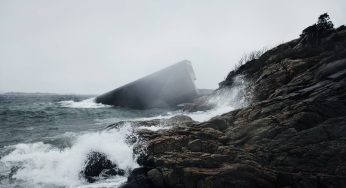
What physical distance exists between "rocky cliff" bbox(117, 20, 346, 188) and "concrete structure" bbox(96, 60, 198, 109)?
3656cm

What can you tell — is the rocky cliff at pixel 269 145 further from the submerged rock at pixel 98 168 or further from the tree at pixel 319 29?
the tree at pixel 319 29

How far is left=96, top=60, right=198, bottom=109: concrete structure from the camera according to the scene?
177 feet

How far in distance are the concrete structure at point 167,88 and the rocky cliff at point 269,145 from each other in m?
36.6

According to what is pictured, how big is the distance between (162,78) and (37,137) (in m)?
32.4

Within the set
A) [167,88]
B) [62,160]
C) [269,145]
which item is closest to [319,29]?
[269,145]

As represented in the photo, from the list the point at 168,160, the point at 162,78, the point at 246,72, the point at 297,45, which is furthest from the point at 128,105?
the point at 168,160

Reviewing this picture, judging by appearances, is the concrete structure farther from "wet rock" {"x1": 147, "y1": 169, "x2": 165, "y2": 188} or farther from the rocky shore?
"wet rock" {"x1": 147, "y1": 169, "x2": 165, "y2": 188}

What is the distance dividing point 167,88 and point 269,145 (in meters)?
41.4

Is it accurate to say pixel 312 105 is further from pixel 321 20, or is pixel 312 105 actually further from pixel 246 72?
pixel 246 72

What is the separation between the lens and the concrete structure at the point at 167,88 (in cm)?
5384

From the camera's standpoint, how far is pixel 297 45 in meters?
23.9

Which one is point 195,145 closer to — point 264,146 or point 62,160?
point 264,146

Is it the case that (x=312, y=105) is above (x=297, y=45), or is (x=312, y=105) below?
below

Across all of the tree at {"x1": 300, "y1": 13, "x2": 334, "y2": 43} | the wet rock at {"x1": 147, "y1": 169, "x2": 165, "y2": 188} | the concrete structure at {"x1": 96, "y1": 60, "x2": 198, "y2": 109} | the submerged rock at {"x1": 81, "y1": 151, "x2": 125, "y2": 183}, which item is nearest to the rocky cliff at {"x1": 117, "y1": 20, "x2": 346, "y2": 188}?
the wet rock at {"x1": 147, "y1": 169, "x2": 165, "y2": 188}
